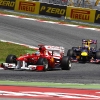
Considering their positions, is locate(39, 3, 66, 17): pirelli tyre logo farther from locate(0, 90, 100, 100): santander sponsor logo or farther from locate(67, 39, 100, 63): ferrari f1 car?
locate(0, 90, 100, 100): santander sponsor logo

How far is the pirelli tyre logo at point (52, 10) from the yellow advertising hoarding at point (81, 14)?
1.67 feet

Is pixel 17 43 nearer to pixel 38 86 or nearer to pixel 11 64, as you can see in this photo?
pixel 11 64

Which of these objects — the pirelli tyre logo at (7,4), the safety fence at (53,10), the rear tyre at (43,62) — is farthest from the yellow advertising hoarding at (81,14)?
the rear tyre at (43,62)

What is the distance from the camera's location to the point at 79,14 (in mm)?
32531

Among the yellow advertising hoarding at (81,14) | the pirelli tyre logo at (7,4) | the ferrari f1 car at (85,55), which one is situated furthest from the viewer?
the pirelli tyre logo at (7,4)

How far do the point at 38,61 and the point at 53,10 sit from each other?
55.5 ft

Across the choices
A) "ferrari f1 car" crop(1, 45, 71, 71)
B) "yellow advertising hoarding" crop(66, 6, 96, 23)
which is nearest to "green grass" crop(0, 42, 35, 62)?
"ferrari f1 car" crop(1, 45, 71, 71)

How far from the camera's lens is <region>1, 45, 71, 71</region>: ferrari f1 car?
1716 cm

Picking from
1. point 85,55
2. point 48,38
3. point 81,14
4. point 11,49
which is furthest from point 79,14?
point 85,55

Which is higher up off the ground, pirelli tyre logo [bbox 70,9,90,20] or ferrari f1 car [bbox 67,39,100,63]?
pirelli tyre logo [bbox 70,9,90,20]

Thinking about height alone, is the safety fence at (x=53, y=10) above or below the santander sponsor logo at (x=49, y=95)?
above

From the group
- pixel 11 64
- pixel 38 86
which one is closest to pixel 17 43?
pixel 11 64

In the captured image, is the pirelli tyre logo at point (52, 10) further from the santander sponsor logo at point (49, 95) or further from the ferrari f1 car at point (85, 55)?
the santander sponsor logo at point (49, 95)

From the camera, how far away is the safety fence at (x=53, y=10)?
105 ft
